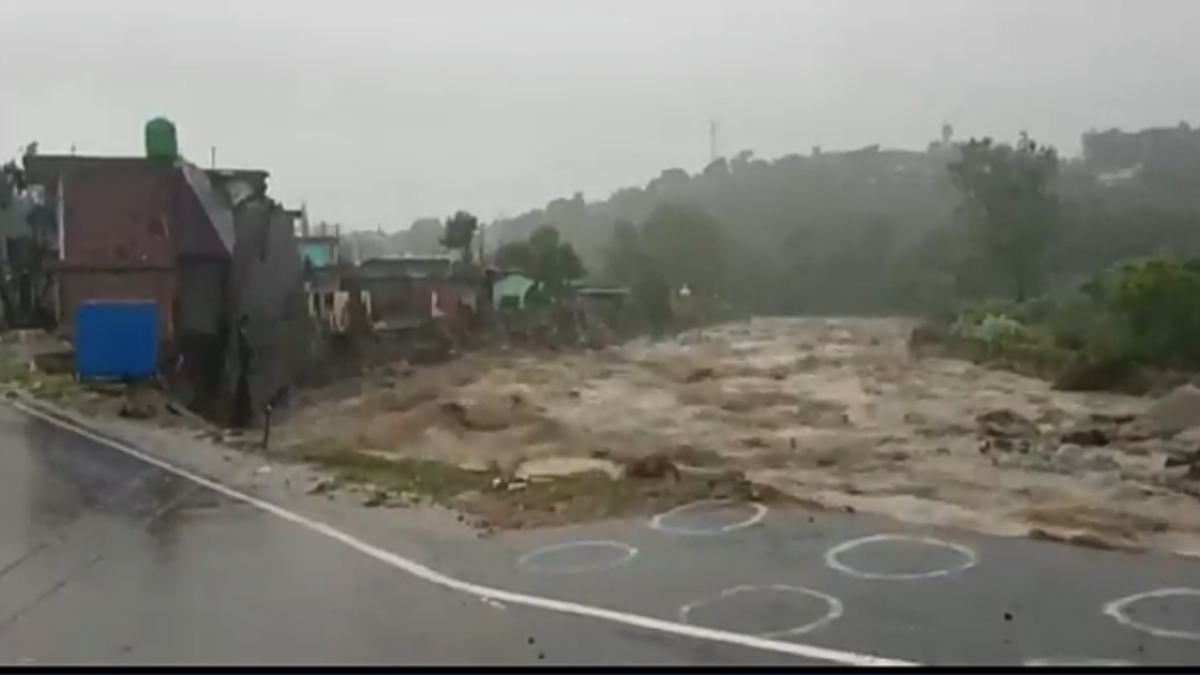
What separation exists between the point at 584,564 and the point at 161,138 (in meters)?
16.4

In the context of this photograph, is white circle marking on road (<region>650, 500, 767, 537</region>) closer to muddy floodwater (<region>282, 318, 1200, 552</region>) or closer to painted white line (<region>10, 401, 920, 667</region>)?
muddy floodwater (<region>282, 318, 1200, 552</region>)

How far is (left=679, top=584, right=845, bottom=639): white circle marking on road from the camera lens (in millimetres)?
5160

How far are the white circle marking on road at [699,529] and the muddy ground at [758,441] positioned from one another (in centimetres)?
18

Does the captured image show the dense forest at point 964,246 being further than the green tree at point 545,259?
No

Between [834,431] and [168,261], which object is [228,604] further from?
[168,261]

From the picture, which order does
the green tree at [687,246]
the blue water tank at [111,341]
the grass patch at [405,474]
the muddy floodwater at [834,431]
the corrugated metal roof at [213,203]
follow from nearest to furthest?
the grass patch at [405,474], the muddy floodwater at [834,431], the blue water tank at [111,341], the corrugated metal roof at [213,203], the green tree at [687,246]

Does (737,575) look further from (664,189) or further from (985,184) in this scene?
(664,189)

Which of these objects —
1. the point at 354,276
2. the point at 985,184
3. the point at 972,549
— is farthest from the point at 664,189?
the point at 972,549

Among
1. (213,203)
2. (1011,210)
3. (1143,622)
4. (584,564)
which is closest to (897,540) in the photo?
(584,564)

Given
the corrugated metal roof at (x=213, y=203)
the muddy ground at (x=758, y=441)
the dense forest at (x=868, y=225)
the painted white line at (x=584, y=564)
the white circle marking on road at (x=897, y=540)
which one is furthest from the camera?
the dense forest at (x=868, y=225)

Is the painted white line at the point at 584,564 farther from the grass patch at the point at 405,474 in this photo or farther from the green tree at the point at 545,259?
the green tree at the point at 545,259

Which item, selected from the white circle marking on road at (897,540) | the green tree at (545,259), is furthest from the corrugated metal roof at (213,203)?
the green tree at (545,259)

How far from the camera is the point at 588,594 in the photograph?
19.4ft

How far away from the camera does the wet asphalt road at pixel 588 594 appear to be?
16.4ft
